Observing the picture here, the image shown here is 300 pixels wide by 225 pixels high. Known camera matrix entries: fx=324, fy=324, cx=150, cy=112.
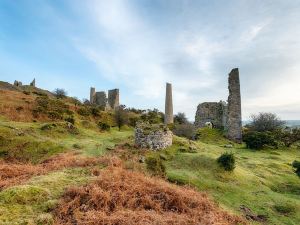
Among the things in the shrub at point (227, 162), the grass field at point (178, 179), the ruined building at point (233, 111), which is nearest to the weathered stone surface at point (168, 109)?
the ruined building at point (233, 111)

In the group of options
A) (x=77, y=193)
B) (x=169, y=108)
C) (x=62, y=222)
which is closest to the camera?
(x=62, y=222)

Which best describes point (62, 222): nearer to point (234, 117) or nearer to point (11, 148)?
point (11, 148)

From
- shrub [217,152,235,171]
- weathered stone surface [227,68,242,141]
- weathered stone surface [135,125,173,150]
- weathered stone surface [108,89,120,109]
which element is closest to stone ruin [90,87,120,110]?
weathered stone surface [108,89,120,109]

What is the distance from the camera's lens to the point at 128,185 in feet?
40.2

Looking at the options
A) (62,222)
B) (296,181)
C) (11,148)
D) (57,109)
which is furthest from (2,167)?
(57,109)

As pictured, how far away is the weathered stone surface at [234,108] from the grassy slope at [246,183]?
16.5m

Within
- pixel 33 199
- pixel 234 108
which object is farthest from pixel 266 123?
pixel 33 199

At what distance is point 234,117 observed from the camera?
45719mm

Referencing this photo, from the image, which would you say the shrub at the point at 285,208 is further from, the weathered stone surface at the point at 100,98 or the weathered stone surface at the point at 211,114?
the weathered stone surface at the point at 100,98

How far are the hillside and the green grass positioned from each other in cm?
3

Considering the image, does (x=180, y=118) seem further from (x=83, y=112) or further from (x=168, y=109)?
(x=83, y=112)

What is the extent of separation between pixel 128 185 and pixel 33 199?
3411 mm

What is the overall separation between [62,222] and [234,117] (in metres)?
39.1

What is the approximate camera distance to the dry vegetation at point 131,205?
388 inches
